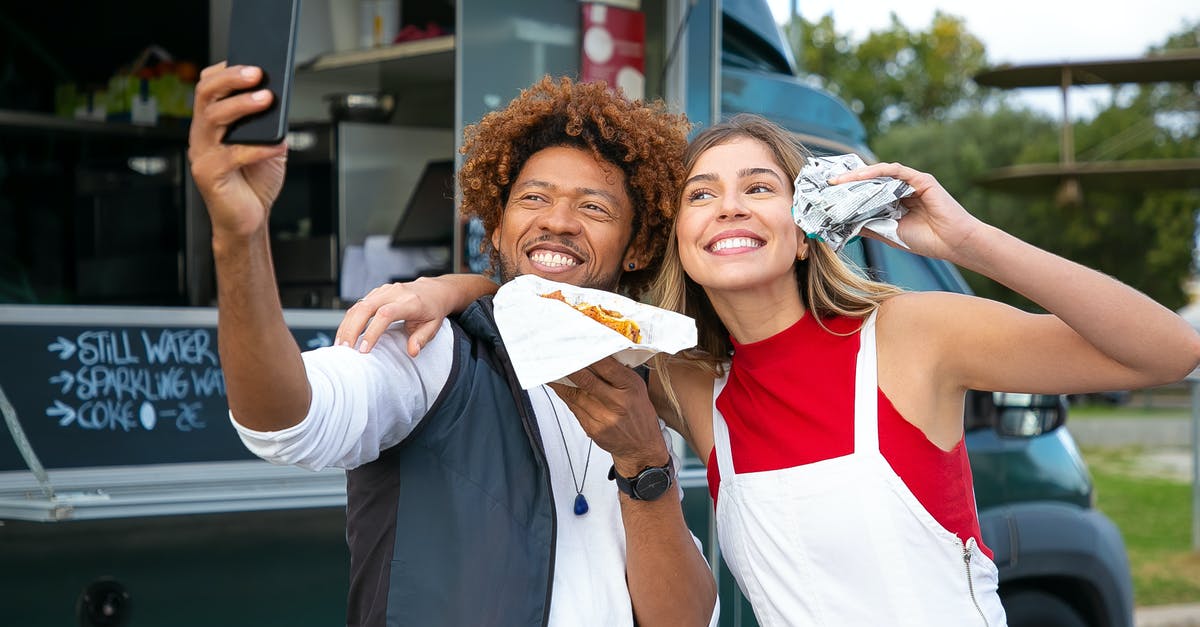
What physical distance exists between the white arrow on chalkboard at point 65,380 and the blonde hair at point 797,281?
56.8 inches

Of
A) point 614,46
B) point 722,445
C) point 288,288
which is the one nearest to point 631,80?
point 614,46

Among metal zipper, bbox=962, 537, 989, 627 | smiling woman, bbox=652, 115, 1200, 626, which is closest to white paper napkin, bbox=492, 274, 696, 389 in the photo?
smiling woman, bbox=652, 115, 1200, 626

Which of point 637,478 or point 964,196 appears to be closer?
point 637,478

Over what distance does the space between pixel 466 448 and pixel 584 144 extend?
67cm

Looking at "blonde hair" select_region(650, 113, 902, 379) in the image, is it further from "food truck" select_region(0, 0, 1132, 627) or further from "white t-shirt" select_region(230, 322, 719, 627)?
"food truck" select_region(0, 0, 1132, 627)

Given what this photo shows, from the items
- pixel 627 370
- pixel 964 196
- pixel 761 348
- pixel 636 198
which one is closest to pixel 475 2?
pixel 636 198

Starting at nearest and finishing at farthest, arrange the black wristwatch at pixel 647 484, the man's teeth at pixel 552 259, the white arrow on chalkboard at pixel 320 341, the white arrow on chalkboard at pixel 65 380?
the black wristwatch at pixel 647 484 < the man's teeth at pixel 552 259 < the white arrow on chalkboard at pixel 65 380 < the white arrow on chalkboard at pixel 320 341

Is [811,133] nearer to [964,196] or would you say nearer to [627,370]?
[627,370]

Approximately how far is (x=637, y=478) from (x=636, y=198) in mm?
622

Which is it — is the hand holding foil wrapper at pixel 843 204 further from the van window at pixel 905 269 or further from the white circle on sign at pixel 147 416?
the van window at pixel 905 269

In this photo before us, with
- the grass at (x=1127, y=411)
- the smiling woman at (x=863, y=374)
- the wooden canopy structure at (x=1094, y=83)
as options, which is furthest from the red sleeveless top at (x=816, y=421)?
the grass at (x=1127, y=411)

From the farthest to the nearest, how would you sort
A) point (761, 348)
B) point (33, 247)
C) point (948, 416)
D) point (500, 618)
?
1. point (33, 247)
2. point (761, 348)
3. point (948, 416)
4. point (500, 618)

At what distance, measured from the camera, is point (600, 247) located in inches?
82.4

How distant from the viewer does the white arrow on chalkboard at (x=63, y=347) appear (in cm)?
278
